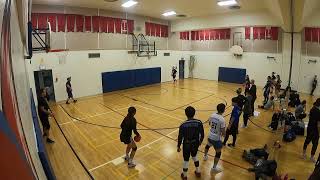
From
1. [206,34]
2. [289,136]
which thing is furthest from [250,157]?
[206,34]

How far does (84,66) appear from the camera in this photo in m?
15.2

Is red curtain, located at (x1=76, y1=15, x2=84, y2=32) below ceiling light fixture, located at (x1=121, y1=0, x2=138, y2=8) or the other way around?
below

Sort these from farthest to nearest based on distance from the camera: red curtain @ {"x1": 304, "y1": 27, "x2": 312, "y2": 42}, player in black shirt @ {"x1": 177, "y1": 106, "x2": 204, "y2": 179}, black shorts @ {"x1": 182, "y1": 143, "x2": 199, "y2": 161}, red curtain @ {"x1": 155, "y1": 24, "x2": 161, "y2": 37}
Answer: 1. red curtain @ {"x1": 155, "y1": 24, "x2": 161, "y2": 37}
2. red curtain @ {"x1": 304, "y1": 27, "x2": 312, "y2": 42}
3. black shorts @ {"x1": 182, "y1": 143, "x2": 199, "y2": 161}
4. player in black shirt @ {"x1": 177, "y1": 106, "x2": 204, "y2": 179}

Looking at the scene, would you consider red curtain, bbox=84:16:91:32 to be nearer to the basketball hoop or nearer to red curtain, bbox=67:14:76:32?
red curtain, bbox=67:14:76:32

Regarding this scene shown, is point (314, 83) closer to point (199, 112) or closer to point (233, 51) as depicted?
point (233, 51)

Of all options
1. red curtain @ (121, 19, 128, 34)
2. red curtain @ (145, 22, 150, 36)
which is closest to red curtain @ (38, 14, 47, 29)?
red curtain @ (121, 19, 128, 34)

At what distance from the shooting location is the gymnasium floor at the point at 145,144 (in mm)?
6008

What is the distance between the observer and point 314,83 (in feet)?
50.5

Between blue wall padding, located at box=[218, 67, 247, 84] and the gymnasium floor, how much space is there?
21.8 ft

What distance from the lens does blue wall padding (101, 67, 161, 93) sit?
1675 centimetres

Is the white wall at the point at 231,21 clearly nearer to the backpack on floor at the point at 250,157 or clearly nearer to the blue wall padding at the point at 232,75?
the blue wall padding at the point at 232,75

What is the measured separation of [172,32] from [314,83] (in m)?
13.4

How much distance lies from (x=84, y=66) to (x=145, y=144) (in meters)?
9.58

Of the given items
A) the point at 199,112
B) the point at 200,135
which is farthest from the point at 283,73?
the point at 200,135
